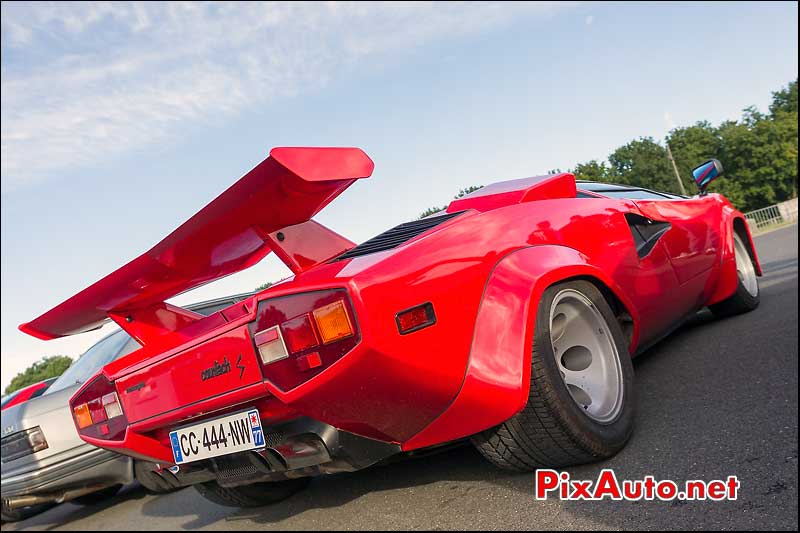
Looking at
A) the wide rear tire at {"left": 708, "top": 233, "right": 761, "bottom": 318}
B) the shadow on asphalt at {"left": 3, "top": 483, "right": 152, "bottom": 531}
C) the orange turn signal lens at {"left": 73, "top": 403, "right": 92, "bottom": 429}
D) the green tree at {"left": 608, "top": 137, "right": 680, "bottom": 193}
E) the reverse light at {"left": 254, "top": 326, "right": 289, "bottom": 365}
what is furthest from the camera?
the green tree at {"left": 608, "top": 137, "right": 680, "bottom": 193}

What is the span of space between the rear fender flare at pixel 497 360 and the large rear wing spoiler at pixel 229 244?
62 cm

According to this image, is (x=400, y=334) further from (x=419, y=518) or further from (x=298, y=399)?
(x=419, y=518)

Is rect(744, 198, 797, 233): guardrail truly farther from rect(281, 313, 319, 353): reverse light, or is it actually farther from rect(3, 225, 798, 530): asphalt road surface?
rect(281, 313, 319, 353): reverse light

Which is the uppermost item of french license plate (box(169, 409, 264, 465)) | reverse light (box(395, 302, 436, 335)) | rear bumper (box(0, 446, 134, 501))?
reverse light (box(395, 302, 436, 335))

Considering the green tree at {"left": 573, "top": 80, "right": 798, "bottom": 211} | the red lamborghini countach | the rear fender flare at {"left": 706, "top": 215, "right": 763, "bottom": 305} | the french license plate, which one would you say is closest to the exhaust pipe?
the red lamborghini countach

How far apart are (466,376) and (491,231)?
55cm

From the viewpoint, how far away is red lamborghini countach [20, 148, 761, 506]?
1937 mm

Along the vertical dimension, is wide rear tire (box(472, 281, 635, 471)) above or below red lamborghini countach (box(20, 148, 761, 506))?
below

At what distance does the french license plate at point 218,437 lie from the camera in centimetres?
221

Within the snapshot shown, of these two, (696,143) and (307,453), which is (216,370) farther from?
(696,143)

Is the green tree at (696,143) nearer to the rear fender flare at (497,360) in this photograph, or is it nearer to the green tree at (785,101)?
the green tree at (785,101)

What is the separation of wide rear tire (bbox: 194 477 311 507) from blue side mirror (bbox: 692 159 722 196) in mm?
3512

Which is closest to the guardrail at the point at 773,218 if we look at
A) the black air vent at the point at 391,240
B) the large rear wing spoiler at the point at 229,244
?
the black air vent at the point at 391,240

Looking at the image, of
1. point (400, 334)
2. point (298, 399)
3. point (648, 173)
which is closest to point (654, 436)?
point (400, 334)
